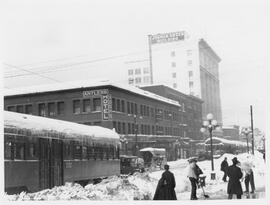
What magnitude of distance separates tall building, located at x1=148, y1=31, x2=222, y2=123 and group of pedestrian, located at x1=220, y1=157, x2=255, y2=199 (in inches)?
47.6

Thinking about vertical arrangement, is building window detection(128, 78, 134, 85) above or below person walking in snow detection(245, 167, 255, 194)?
above

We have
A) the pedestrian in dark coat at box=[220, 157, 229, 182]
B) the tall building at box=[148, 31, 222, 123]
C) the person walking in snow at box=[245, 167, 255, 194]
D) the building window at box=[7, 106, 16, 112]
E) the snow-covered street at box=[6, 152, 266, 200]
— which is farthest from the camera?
the building window at box=[7, 106, 16, 112]

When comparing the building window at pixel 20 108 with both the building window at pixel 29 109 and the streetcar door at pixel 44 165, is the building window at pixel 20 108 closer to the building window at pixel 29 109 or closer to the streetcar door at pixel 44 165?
the building window at pixel 29 109

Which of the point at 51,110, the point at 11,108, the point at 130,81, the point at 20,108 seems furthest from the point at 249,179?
the point at 11,108

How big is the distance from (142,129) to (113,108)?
903 mm

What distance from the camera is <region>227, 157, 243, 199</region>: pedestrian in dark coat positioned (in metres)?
10.5

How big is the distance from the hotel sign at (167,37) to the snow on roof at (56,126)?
256 cm

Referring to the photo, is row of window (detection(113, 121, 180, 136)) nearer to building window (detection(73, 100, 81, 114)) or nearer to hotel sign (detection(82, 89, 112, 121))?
hotel sign (detection(82, 89, 112, 121))

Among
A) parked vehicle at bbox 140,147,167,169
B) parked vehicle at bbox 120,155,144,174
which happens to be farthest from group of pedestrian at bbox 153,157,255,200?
parked vehicle at bbox 120,155,144,174

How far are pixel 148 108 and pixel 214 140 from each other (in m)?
1.95

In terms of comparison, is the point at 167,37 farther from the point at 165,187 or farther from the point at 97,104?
the point at 165,187

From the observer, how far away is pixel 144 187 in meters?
11.1

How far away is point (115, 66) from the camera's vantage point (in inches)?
480

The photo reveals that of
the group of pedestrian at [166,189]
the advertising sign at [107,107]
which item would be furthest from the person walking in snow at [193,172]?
the advertising sign at [107,107]
